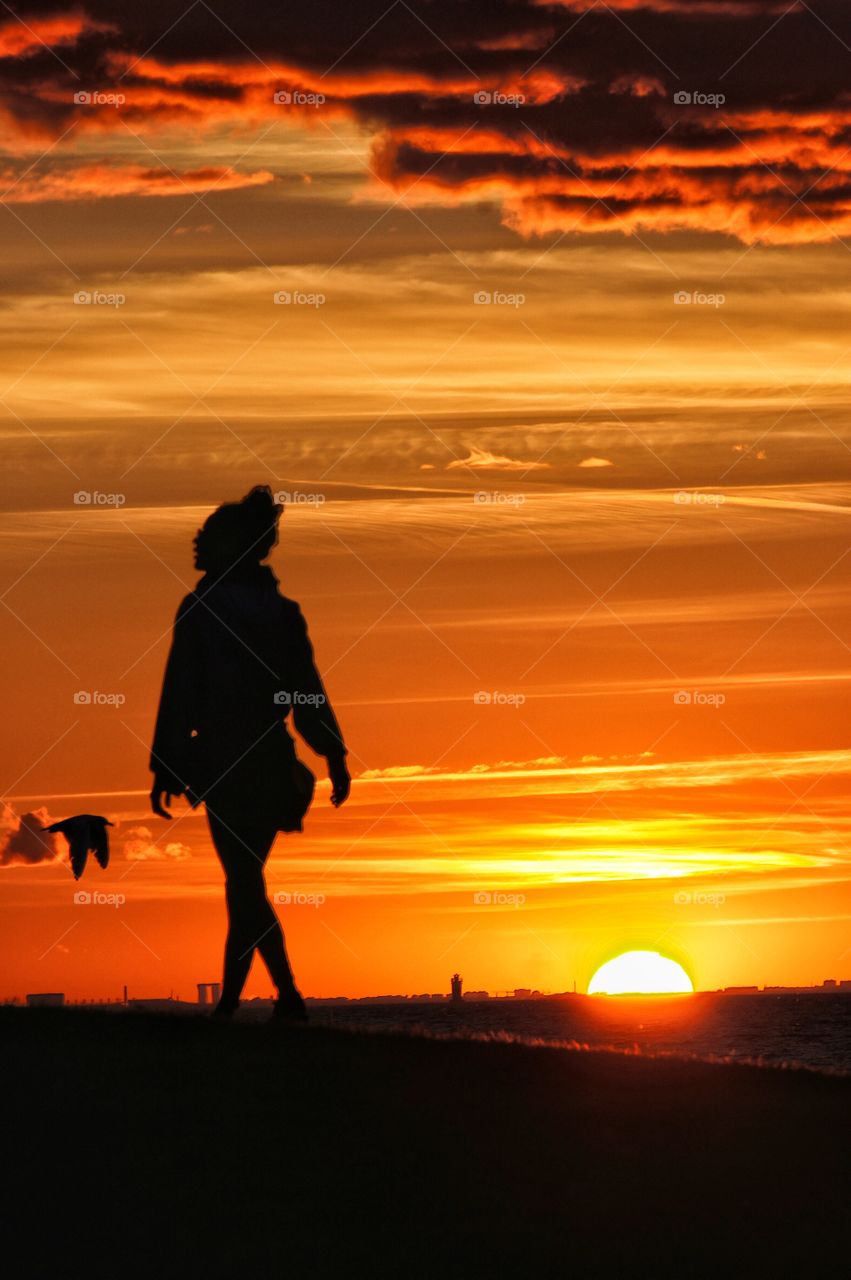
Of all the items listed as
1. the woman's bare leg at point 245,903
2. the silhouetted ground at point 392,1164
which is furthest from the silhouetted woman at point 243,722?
the silhouetted ground at point 392,1164

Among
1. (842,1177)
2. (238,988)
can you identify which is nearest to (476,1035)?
(238,988)

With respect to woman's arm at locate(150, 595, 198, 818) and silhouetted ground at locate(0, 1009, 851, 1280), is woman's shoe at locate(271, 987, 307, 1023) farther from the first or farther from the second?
woman's arm at locate(150, 595, 198, 818)

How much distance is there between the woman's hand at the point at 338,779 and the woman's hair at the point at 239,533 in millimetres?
1900

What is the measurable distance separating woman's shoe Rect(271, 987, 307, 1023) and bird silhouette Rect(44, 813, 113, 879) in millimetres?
2284

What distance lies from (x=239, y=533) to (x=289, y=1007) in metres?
4.15

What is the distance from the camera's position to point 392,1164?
13.0 m

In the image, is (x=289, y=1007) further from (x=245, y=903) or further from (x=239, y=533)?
(x=239, y=533)

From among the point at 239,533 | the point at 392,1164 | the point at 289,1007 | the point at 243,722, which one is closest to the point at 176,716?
the point at 243,722

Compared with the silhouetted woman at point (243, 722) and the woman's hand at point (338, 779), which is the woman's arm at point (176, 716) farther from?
the woman's hand at point (338, 779)

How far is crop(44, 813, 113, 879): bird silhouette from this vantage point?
1877 cm

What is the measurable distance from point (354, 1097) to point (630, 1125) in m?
1.96

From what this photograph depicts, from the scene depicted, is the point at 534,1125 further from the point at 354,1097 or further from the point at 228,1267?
the point at 228,1267

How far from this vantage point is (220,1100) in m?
14.1

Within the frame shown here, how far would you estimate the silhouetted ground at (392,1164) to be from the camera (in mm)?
11641
